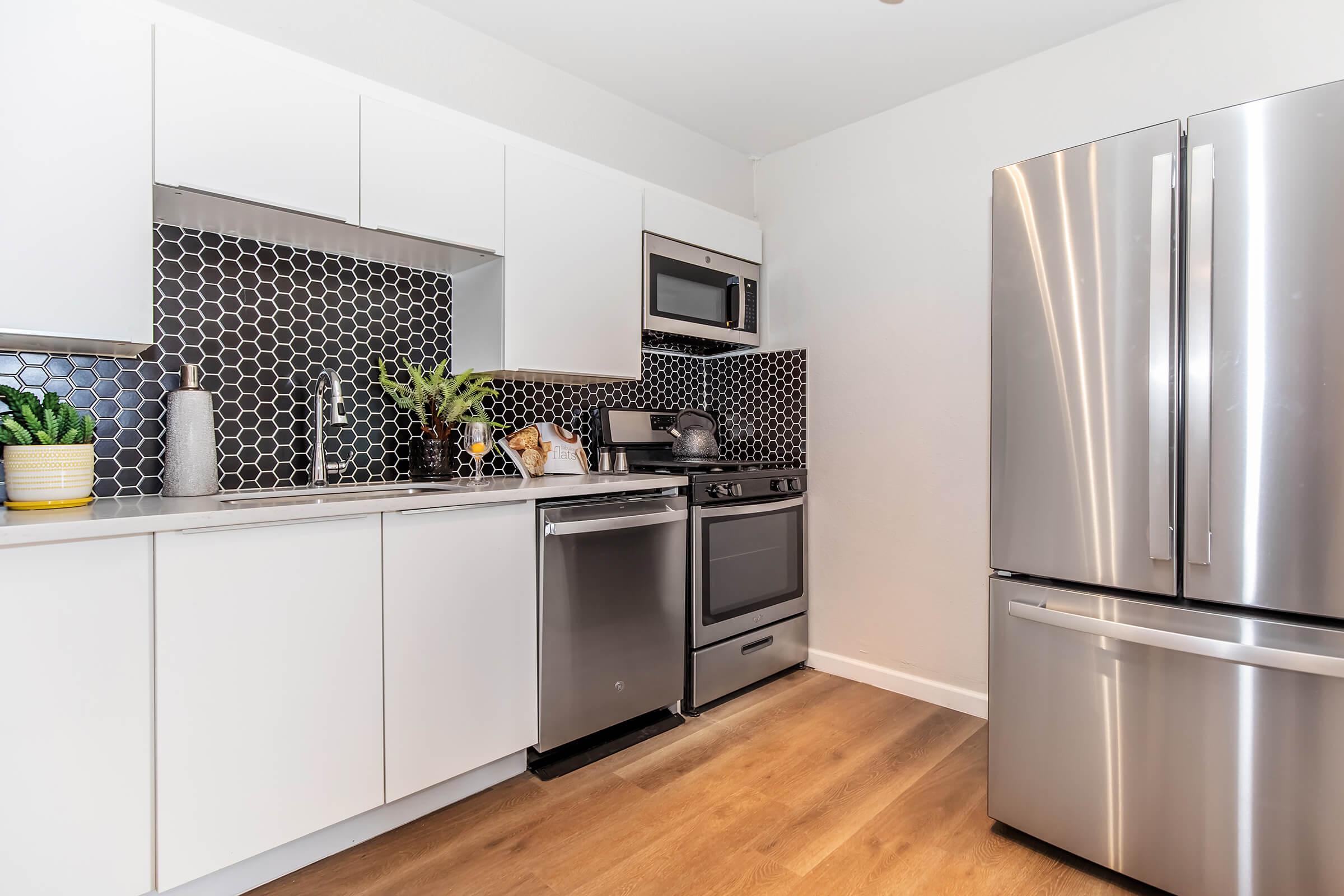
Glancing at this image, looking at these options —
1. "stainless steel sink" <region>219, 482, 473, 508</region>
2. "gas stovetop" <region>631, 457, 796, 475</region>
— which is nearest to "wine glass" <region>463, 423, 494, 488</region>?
"stainless steel sink" <region>219, 482, 473, 508</region>

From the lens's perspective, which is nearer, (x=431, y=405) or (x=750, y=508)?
(x=431, y=405)

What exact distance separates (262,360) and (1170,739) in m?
2.66

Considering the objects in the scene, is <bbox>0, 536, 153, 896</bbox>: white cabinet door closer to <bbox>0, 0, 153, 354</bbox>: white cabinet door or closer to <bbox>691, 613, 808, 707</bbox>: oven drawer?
<bbox>0, 0, 153, 354</bbox>: white cabinet door

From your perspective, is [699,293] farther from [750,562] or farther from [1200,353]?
[1200,353]

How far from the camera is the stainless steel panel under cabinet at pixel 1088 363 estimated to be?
5.12 feet

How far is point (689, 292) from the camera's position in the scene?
3057 millimetres

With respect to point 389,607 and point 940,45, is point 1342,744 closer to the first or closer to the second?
point 389,607

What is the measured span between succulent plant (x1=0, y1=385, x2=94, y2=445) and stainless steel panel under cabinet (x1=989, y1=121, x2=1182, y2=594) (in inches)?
91.6

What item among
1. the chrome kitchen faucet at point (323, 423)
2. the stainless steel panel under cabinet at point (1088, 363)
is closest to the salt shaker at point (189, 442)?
the chrome kitchen faucet at point (323, 423)

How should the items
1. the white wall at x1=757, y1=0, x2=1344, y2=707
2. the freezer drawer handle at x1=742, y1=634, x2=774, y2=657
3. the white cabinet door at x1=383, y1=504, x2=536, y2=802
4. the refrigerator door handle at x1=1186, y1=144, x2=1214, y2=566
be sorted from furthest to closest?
1. the freezer drawer handle at x1=742, y1=634, x2=774, y2=657
2. the white wall at x1=757, y1=0, x2=1344, y2=707
3. the white cabinet door at x1=383, y1=504, x2=536, y2=802
4. the refrigerator door handle at x1=1186, y1=144, x2=1214, y2=566

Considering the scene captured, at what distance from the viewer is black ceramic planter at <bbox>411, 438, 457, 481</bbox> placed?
7.68 feet

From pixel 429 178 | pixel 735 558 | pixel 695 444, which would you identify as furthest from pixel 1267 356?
pixel 429 178

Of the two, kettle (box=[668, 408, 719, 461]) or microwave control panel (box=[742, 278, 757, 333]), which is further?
microwave control panel (box=[742, 278, 757, 333])

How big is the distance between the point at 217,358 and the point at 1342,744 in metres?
2.92
